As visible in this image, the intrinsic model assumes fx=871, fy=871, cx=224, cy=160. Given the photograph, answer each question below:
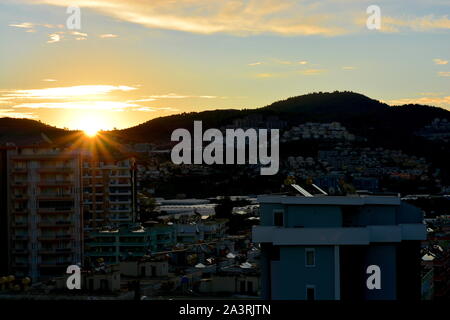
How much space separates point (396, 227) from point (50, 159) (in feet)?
92.4

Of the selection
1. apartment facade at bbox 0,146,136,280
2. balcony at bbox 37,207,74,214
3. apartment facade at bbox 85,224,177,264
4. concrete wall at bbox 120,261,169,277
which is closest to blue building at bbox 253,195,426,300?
concrete wall at bbox 120,261,169,277

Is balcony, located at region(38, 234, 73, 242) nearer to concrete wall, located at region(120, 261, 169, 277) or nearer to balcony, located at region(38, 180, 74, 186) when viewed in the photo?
balcony, located at region(38, 180, 74, 186)

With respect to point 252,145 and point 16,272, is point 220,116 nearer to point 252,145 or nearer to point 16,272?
point 252,145

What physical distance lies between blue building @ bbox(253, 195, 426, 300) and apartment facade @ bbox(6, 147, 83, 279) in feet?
86.3

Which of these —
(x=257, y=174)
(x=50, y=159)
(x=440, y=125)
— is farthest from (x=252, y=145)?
(x=50, y=159)

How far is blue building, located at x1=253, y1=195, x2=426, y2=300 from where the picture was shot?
7.62 meters

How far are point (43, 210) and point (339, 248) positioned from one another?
27.8 m

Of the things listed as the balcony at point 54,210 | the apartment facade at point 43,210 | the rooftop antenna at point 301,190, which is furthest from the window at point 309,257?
the balcony at point 54,210

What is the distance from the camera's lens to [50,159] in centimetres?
3459

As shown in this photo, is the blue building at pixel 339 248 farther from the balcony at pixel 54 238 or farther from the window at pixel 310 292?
the balcony at pixel 54 238

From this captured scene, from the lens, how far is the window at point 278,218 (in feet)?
Answer: 26.3

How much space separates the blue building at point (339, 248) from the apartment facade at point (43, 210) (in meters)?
26.3

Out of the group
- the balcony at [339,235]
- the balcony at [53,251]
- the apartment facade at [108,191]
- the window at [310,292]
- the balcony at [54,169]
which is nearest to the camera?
the balcony at [339,235]
